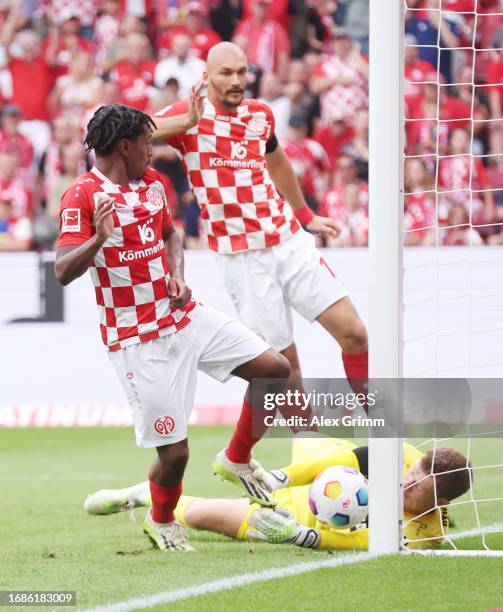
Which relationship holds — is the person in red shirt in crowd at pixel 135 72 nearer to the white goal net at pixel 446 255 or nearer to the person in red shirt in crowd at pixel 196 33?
the person in red shirt in crowd at pixel 196 33

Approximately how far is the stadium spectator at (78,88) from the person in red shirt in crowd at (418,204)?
414cm

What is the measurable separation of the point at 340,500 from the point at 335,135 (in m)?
9.16

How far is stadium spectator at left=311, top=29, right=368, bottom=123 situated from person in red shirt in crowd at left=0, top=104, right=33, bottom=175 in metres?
3.43

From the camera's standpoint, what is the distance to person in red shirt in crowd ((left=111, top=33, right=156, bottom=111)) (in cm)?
1466

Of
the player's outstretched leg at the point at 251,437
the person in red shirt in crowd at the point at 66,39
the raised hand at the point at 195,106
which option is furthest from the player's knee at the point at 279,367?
the person in red shirt in crowd at the point at 66,39

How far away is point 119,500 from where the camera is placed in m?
6.58

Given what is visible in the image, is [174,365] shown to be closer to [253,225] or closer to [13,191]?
[253,225]

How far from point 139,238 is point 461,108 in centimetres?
855

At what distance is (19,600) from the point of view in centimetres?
447

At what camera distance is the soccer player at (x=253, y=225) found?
7.18 m

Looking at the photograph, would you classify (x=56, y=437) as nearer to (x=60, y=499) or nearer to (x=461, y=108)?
(x=60, y=499)

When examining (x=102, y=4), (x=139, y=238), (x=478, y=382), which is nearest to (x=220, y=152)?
(x=139, y=238)

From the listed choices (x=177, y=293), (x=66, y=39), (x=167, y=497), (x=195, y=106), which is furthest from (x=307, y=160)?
(x=167, y=497)

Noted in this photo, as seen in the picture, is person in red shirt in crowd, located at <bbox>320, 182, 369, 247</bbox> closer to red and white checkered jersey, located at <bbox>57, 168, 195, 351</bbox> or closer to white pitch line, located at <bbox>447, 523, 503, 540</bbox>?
white pitch line, located at <bbox>447, 523, 503, 540</bbox>
